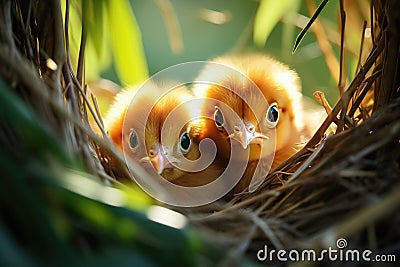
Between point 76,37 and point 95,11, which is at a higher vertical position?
point 76,37

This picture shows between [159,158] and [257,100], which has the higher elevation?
[257,100]

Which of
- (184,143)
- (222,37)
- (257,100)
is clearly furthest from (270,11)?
(222,37)

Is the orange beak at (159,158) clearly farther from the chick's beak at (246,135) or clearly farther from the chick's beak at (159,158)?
the chick's beak at (246,135)

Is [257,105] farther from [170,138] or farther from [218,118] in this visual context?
[170,138]

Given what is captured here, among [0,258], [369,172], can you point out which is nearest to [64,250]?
[0,258]

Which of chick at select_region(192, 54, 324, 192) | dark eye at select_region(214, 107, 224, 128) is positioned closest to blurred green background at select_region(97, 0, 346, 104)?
chick at select_region(192, 54, 324, 192)

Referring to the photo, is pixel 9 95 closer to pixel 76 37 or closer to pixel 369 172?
pixel 369 172

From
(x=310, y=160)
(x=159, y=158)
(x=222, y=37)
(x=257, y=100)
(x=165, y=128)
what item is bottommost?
(x=310, y=160)

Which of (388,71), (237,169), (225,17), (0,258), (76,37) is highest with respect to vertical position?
(225,17)
